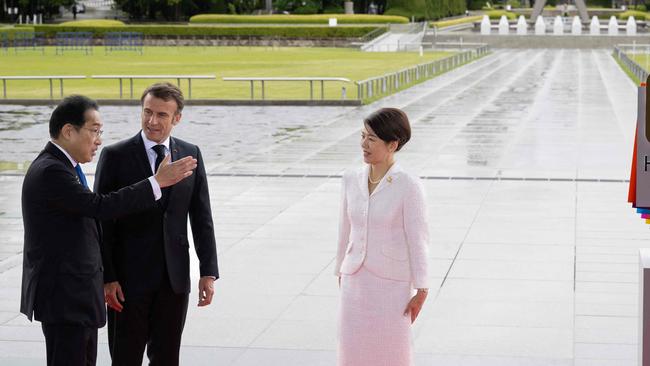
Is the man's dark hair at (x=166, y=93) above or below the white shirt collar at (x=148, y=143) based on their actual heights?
above

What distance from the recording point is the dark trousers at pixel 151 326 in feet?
18.2

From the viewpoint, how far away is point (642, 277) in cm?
515

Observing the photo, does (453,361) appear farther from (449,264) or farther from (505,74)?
(505,74)

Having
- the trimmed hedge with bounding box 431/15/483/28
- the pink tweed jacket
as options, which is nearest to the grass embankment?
the trimmed hedge with bounding box 431/15/483/28

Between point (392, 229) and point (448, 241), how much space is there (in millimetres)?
5822

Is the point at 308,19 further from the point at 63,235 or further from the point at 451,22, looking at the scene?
the point at 63,235

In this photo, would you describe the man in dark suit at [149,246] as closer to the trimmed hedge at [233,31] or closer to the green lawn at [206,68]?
the green lawn at [206,68]

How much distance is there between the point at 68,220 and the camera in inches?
203

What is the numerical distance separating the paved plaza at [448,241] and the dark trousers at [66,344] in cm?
186

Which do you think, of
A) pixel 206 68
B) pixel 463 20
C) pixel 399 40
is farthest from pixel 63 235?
pixel 463 20

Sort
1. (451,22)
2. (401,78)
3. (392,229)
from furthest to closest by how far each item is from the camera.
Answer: (451,22) < (401,78) < (392,229)

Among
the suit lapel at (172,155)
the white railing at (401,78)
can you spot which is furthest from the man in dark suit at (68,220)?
the white railing at (401,78)

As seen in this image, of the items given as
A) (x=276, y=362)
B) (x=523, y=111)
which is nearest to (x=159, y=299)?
(x=276, y=362)

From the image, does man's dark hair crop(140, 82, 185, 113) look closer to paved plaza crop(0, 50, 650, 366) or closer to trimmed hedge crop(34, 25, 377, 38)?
paved plaza crop(0, 50, 650, 366)
